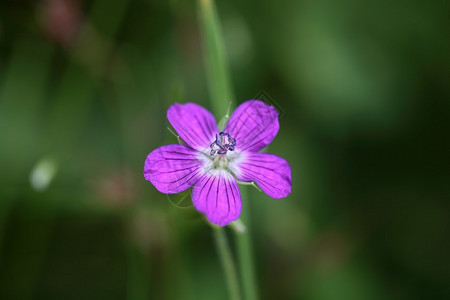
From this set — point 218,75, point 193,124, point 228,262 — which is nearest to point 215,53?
point 218,75

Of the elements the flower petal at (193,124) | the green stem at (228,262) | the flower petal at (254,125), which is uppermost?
the flower petal at (193,124)

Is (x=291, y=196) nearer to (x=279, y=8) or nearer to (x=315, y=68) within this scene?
(x=315, y=68)

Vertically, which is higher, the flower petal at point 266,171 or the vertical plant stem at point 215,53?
the vertical plant stem at point 215,53

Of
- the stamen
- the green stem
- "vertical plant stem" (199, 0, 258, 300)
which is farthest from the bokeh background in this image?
the stamen

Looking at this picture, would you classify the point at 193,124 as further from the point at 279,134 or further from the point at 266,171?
the point at 279,134

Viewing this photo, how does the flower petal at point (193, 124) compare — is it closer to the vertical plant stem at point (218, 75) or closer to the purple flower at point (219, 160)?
the purple flower at point (219, 160)

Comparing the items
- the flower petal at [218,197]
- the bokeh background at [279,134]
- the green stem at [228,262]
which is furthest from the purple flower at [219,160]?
the bokeh background at [279,134]

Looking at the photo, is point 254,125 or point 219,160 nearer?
point 254,125
